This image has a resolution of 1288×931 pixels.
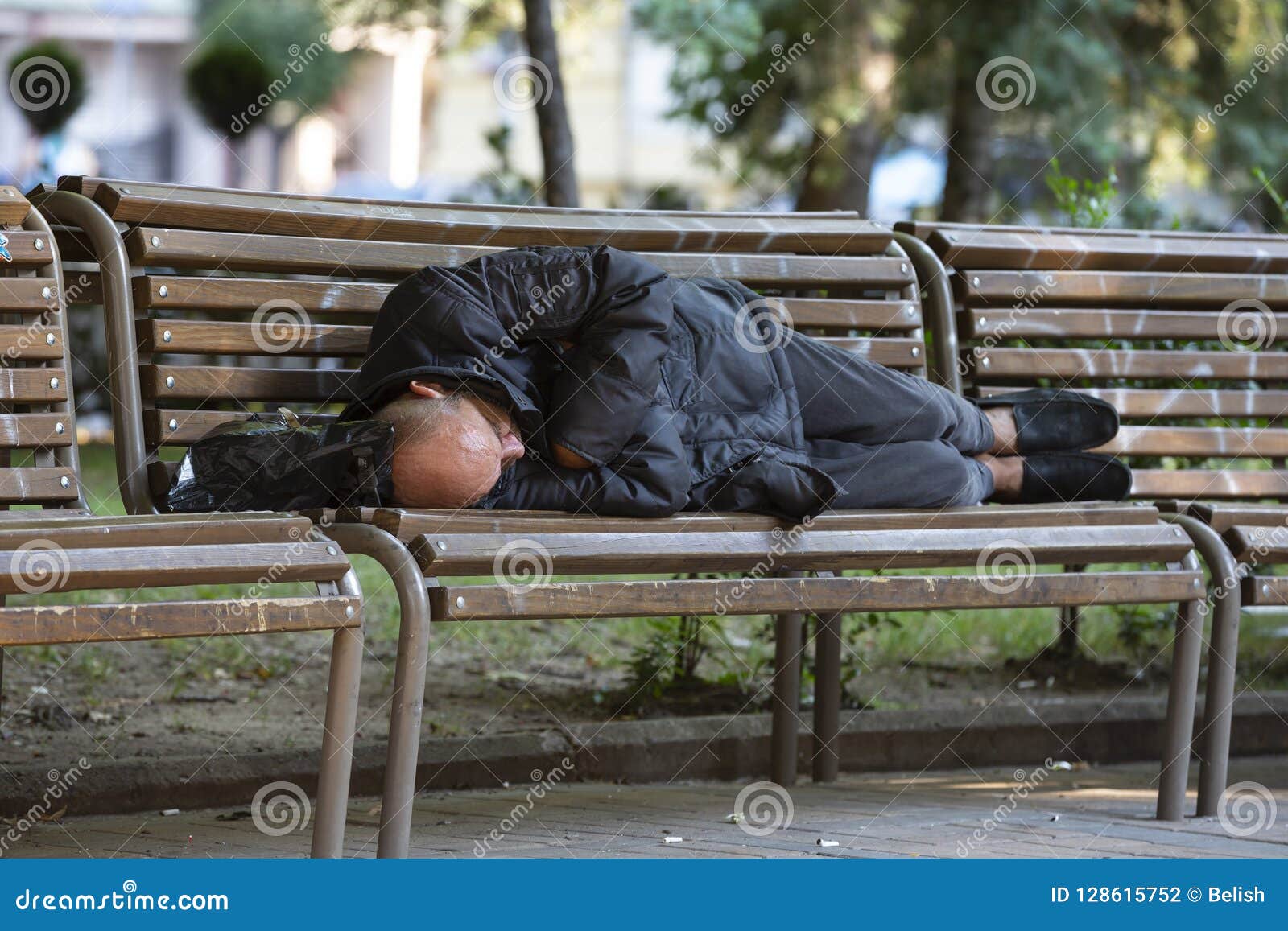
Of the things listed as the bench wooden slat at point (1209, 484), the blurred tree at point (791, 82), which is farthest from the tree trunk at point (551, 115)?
the blurred tree at point (791, 82)

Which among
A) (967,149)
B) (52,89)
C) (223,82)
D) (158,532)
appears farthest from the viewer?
(223,82)

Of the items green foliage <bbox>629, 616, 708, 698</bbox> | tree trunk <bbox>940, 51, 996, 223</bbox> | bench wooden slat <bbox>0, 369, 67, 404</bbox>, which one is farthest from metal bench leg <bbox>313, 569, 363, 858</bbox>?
tree trunk <bbox>940, 51, 996, 223</bbox>

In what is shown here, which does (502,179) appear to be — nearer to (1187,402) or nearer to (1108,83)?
(1108,83)

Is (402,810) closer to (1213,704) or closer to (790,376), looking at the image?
(790,376)

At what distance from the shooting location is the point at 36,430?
3164mm

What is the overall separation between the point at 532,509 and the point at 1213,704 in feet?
5.36

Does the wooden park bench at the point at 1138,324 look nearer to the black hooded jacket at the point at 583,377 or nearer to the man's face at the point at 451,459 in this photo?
the black hooded jacket at the point at 583,377

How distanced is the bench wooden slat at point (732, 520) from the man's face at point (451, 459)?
0.25 feet

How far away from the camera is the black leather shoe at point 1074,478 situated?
155 inches

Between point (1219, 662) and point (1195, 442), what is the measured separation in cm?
86

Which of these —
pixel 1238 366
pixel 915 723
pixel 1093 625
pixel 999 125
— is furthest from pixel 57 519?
pixel 999 125

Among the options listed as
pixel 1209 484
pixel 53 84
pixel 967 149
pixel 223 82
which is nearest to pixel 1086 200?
pixel 1209 484

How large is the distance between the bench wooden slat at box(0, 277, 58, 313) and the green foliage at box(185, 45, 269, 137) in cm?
1575

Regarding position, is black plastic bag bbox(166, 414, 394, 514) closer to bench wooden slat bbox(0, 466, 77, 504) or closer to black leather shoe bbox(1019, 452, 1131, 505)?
bench wooden slat bbox(0, 466, 77, 504)
